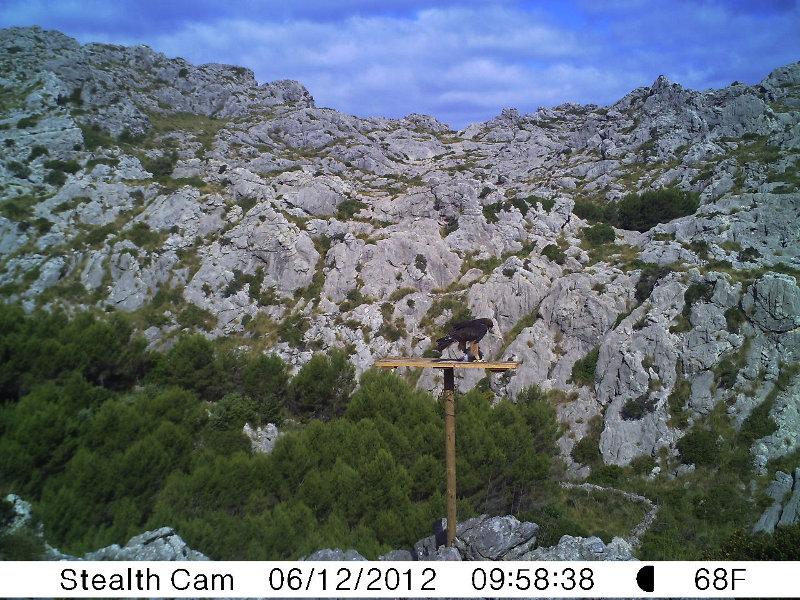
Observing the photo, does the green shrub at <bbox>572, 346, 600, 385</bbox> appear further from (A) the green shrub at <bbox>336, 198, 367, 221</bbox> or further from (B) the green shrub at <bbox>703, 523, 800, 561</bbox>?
(A) the green shrub at <bbox>336, 198, 367, 221</bbox>

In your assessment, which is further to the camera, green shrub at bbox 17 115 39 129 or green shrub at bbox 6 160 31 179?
green shrub at bbox 17 115 39 129

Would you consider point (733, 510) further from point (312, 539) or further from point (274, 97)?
point (274, 97)

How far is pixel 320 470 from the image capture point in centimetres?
1385

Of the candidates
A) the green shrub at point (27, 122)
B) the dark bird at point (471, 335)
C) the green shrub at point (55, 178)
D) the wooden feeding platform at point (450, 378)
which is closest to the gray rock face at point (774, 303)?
the wooden feeding platform at point (450, 378)

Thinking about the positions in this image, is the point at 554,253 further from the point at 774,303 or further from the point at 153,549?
the point at 153,549

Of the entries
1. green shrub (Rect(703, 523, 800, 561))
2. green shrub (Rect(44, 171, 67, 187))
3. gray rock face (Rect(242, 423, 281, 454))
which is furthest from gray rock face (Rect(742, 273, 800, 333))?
green shrub (Rect(44, 171, 67, 187))

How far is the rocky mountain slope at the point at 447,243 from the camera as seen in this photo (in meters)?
27.0

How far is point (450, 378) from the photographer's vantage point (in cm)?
902

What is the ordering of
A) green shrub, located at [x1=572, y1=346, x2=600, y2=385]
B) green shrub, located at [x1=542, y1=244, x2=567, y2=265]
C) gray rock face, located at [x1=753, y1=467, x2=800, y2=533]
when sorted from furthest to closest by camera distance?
green shrub, located at [x1=542, y1=244, x2=567, y2=265] → green shrub, located at [x1=572, y1=346, x2=600, y2=385] → gray rock face, located at [x1=753, y1=467, x2=800, y2=533]
